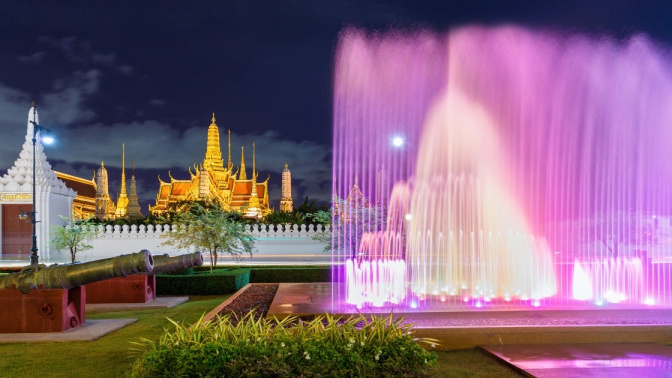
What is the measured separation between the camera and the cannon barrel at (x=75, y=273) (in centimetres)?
884

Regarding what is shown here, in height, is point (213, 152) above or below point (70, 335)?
above

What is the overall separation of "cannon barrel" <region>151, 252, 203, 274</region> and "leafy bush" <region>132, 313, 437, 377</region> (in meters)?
5.40

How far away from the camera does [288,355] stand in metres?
5.28

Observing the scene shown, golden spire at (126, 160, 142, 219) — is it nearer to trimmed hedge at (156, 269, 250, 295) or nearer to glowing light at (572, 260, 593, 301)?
trimmed hedge at (156, 269, 250, 295)

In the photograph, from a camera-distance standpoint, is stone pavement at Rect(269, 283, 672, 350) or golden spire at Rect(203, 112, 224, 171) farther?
golden spire at Rect(203, 112, 224, 171)

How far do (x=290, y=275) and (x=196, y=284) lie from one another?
3.66m

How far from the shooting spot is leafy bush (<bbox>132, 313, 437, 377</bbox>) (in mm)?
5160

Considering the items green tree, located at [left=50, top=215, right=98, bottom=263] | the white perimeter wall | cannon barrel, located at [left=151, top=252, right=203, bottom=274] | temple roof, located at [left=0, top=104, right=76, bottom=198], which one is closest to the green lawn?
cannon barrel, located at [left=151, top=252, right=203, bottom=274]

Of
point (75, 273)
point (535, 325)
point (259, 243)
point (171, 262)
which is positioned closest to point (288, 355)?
point (535, 325)

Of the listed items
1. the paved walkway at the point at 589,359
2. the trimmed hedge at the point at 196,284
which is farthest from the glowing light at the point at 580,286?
the trimmed hedge at the point at 196,284

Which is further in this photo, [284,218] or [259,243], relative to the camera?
[284,218]

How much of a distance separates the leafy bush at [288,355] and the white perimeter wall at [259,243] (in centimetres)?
2456

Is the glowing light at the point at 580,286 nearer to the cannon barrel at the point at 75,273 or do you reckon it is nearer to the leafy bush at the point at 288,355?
the leafy bush at the point at 288,355

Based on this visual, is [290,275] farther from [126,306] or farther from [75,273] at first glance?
[75,273]
